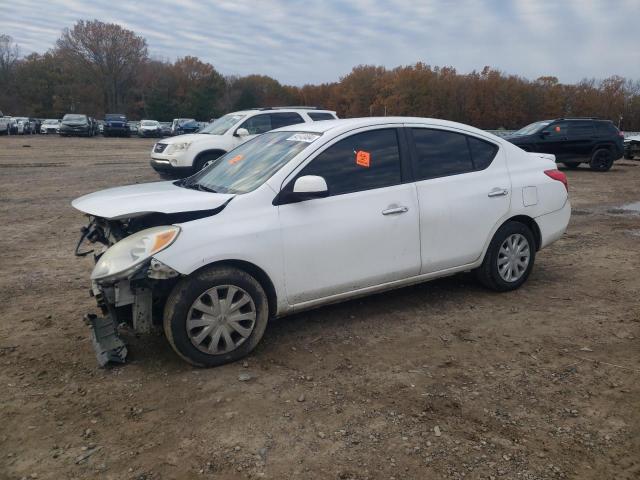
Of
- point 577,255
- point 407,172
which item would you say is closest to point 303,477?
point 407,172

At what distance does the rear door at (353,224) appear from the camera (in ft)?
13.4

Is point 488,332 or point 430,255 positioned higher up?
point 430,255

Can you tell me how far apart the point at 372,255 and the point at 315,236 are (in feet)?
1.87

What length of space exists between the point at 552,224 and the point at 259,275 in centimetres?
329

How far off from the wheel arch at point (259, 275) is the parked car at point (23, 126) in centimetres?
4501

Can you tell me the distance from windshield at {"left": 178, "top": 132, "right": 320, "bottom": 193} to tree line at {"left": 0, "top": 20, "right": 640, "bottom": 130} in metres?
62.1

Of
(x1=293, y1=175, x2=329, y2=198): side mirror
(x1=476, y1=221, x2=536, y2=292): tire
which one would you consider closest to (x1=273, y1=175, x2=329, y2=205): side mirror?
(x1=293, y1=175, x2=329, y2=198): side mirror

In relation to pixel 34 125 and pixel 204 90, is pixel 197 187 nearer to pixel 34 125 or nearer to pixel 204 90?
pixel 34 125

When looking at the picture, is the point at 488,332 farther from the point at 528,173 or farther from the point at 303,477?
the point at 303,477

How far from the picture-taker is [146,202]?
4.05m

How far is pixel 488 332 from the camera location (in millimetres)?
4430

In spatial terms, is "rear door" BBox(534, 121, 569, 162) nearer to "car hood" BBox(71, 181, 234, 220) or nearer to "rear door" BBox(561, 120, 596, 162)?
"rear door" BBox(561, 120, 596, 162)

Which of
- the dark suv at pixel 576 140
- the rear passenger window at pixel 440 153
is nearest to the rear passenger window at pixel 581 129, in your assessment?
the dark suv at pixel 576 140

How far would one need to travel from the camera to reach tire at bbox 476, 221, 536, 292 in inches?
204
